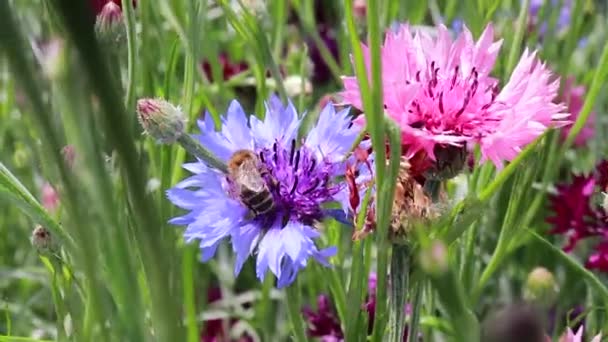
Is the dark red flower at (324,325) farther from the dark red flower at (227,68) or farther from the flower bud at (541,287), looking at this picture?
the dark red flower at (227,68)

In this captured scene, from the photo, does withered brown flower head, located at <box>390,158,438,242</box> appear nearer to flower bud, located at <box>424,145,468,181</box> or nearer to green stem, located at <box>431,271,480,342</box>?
flower bud, located at <box>424,145,468,181</box>

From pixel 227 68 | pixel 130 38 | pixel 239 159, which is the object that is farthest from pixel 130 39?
A: pixel 227 68

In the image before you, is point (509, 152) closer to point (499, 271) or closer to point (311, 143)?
point (311, 143)

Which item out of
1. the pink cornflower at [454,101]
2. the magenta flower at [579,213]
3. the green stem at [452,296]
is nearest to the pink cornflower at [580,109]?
the magenta flower at [579,213]

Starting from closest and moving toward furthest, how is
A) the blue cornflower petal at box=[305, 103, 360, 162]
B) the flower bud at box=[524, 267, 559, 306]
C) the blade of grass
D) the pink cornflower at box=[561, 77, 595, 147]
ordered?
the blade of grass, the blue cornflower petal at box=[305, 103, 360, 162], the flower bud at box=[524, 267, 559, 306], the pink cornflower at box=[561, 77, 595, 147]

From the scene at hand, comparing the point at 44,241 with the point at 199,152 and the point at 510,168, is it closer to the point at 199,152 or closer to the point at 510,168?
the point at 199,152

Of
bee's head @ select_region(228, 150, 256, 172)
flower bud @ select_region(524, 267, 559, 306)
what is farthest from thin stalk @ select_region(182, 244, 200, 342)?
flower bud @ select_region(524, 267, 559, 306)


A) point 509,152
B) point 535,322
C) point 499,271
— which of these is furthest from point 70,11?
point 499,271
